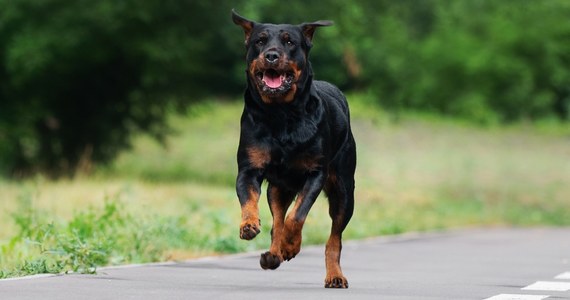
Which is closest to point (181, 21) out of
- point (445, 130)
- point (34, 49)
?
point (34, 49)

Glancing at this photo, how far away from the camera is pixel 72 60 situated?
29.8 meters

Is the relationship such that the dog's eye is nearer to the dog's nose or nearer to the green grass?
the dog's nose

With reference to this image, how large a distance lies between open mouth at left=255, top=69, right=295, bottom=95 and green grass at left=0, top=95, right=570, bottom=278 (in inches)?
91.9

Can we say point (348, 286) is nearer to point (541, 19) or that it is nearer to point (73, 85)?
point (73, 85)

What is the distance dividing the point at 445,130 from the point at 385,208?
20687mm

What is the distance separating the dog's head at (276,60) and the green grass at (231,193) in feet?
7.59

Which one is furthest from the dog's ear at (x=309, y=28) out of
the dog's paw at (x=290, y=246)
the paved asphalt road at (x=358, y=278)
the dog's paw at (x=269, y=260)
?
the paved asphalt road at (x=358, y=278)

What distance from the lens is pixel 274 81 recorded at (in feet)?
33.8

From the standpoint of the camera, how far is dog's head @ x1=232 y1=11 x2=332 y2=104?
1020cm

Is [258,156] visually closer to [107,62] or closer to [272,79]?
[272,79]

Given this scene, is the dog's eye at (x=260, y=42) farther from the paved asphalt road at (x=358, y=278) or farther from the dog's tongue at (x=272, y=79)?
the paved asphalt road at (x=358, y=278)

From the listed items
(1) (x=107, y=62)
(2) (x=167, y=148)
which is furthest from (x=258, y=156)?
(2) (x=167, y=148)

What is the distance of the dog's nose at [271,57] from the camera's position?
10.1 m

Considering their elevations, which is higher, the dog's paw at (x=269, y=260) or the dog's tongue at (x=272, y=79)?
the dog's tongue at (x=272, y=79)
